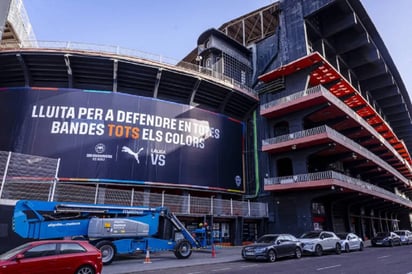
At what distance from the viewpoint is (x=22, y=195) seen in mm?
14727

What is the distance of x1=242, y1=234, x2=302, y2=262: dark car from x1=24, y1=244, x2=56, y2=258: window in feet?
34.6

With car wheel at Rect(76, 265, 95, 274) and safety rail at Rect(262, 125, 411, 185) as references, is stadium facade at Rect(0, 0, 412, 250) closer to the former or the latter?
safety rail at Rect(262, 125, 411, 185)

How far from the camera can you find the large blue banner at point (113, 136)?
25.3m

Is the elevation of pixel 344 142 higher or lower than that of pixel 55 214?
higher

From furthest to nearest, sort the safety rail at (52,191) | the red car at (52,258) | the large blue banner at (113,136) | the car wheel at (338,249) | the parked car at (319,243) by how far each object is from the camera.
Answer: the large blue banner at (113,136), the car wheel at (338,249), the parked car at (319,243), the safety rail at (52,191), the red car at (52,258)

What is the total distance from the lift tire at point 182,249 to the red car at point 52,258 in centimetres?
712

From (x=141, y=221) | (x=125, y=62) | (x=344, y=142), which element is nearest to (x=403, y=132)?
(x=344, y=142)

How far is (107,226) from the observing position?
45.9 feet

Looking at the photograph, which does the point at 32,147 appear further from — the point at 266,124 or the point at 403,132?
the point at 403,132

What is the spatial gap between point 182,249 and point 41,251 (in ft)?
29.6

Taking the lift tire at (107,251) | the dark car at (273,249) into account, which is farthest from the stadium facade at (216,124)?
the dark car at (273,249)

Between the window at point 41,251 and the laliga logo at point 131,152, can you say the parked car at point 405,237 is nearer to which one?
the laliga logo at point 131,152

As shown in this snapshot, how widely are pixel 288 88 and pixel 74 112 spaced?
22.8 meters

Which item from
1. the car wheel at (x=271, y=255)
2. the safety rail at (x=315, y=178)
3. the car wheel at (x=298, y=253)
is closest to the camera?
the car wheel at (x=271, y=255)
